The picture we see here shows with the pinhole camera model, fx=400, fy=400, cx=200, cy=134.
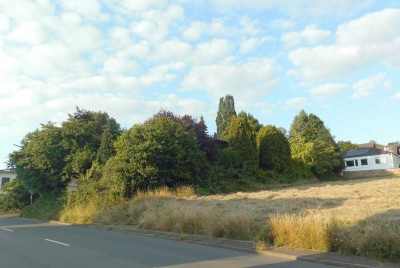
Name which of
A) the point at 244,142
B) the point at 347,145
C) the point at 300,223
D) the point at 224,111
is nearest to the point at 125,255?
the point at 300,223

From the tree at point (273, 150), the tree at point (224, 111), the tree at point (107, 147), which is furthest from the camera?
the tree at point (224, 111)

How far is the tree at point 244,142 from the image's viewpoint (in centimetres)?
3975

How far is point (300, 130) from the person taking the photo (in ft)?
268

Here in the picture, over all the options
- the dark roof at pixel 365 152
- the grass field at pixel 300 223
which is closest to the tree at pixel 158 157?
the grass field at pixel 300 223

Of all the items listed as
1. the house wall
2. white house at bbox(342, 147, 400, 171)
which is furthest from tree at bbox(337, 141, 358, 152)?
the house wall

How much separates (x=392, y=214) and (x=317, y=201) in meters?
6.47

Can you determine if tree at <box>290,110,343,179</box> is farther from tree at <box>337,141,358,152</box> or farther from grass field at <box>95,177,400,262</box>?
Result: tree at <box>337,141,358,152</box>

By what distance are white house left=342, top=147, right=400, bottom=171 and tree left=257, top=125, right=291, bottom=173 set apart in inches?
1738

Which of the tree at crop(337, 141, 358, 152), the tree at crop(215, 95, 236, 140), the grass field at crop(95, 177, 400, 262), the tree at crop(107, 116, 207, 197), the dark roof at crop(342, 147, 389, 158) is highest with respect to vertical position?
the tree at crop(215, 95, 236, 140)

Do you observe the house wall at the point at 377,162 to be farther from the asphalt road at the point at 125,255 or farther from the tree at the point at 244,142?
the asphalt road at the point at 125,255

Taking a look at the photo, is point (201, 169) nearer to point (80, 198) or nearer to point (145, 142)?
point (145, 142)

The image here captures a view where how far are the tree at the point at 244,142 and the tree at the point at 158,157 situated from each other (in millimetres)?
10655

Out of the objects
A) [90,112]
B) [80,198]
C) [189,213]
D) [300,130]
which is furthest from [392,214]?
[300,130]

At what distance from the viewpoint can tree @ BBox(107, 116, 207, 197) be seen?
25.7m
